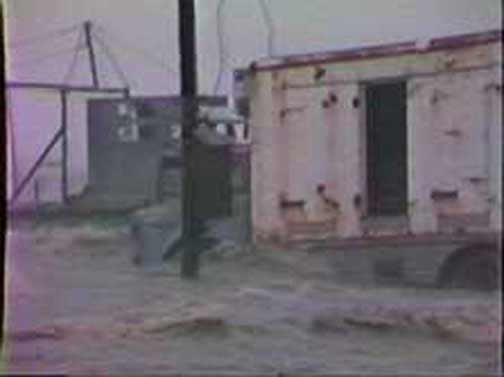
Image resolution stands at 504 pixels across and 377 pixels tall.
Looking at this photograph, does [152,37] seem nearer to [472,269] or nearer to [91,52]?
[91,52]

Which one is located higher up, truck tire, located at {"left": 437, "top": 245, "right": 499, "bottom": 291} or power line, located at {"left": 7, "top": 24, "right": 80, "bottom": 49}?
power line, located at {"left": 7, "top": 24, "right": 80, "bottom": 49}

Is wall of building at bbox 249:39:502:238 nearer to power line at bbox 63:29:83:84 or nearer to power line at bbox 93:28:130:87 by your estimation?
power line at bbox 93:28:130:87

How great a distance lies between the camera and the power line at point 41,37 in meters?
6.12

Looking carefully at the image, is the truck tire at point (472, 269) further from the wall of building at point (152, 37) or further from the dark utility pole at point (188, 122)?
the dark utility pole at point (188, 122)

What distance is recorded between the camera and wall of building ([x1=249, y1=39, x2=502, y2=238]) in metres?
5.18

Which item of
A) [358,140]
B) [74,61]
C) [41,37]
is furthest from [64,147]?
[358,140]

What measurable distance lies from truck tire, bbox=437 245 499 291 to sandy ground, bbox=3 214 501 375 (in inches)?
1.4

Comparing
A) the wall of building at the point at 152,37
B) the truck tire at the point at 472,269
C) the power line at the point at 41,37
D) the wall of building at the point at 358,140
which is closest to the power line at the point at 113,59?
the wall of building at the point at 152,37

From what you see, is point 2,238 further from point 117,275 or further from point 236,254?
point 236,254

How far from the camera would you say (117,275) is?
598cm

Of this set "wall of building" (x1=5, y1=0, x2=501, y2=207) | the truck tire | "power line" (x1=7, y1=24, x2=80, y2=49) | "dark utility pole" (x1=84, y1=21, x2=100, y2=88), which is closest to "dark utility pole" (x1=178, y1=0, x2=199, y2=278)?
"wall of building" (x1=5, y1=0, x2=501, y2=207)

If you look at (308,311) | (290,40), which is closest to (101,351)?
(308,311)

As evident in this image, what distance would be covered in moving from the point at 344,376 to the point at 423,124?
884 millimetres

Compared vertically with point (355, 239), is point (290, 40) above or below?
above
